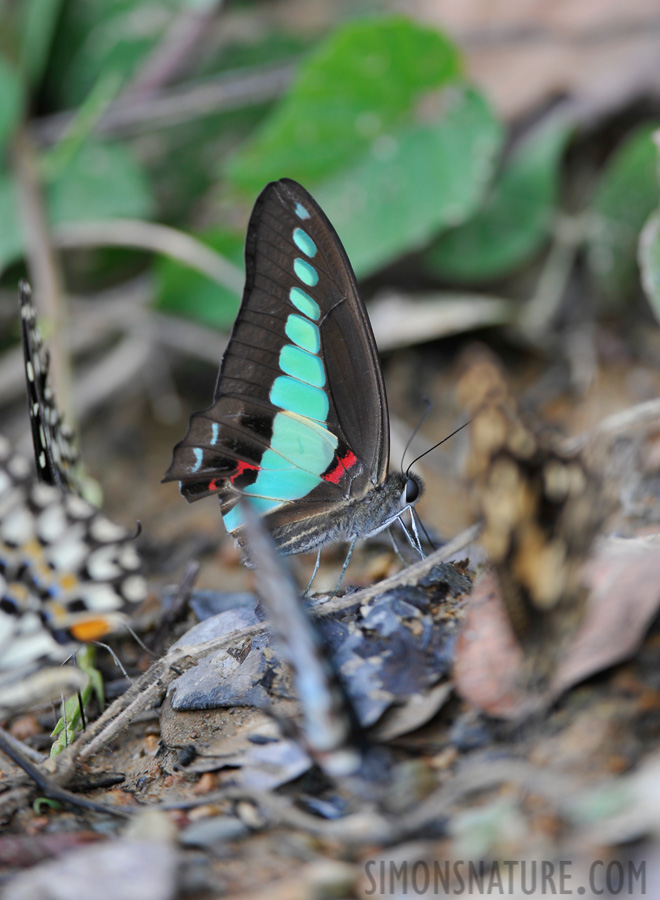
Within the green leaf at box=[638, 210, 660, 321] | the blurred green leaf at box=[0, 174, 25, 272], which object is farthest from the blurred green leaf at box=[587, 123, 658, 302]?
the blurred green leaf at box=[0, 174, 25, 272]

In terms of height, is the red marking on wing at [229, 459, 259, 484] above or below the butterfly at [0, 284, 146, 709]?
above

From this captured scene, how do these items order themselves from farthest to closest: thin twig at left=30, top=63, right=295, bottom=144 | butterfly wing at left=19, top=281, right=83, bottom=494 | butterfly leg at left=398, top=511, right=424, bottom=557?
thin twig at left=30, top=63, right=295, bottom=144
butterfly leg at left=398, top=511, right=424, bottom=557
butterfly wing at left=19, top=281, right=83, bottom=494

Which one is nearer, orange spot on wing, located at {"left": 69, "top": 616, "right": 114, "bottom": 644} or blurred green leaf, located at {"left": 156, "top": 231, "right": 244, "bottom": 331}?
orange spot on wing, located at {"left": 69, "top": 616, "right": 114, "bottom": 644}

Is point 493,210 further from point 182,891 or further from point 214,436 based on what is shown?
Result: point 182,891

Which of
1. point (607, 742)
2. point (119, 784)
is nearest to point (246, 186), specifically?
point (119, 784)

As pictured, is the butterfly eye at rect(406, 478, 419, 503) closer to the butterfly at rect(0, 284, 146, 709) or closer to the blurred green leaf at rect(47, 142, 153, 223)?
the butterfly at rect(0, 284, 146, 709)

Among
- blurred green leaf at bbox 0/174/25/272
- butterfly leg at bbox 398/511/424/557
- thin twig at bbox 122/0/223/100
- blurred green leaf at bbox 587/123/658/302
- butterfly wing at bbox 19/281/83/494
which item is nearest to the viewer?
butterfly wing at bbox 19/281/83/494

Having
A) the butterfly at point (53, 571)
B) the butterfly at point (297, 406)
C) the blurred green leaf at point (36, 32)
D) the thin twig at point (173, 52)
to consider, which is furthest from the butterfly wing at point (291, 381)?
the blurred green leaf at point (36, 32)
